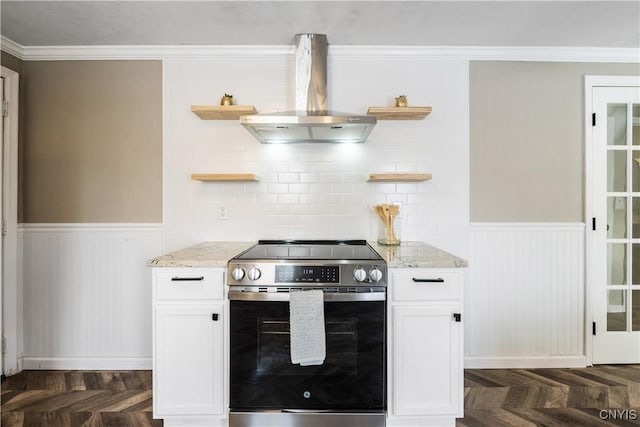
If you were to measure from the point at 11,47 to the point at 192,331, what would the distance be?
8.28 feet

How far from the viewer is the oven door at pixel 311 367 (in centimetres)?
185

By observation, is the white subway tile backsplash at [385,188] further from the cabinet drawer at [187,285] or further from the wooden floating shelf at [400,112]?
the cabinet drawer at [187,285]

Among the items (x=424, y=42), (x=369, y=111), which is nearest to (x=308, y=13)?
(x=369, y=111)

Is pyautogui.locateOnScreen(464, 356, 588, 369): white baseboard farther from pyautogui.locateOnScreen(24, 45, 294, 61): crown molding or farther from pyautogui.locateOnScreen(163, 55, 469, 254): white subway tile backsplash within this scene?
pyautogui.locateOnScreen(24, 45, 294, 61): crown molding

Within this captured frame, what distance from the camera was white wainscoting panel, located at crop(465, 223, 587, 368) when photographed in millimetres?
2703

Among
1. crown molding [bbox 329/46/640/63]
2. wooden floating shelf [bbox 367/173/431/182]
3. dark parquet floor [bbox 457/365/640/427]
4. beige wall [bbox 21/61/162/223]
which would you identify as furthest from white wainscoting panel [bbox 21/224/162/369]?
dark parquet floor [bbox 457/365/640/427]

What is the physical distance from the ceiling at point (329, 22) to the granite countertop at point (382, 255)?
148cm

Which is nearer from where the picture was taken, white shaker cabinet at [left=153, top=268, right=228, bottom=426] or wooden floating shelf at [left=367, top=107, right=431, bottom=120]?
white shaker cabinet at [left=153, top=268, right=228, bottom=426]

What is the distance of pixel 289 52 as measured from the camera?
8.70 ft

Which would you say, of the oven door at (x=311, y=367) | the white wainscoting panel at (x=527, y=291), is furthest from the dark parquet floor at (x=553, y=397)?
the oven door at (x=311, y=367)

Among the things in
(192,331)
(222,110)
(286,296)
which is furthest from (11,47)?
(286,296)

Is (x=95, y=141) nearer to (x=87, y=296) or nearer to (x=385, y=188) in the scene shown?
(x=87, y=296)

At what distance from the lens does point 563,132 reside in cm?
272

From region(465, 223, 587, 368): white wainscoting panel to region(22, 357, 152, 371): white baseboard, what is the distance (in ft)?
8.76
